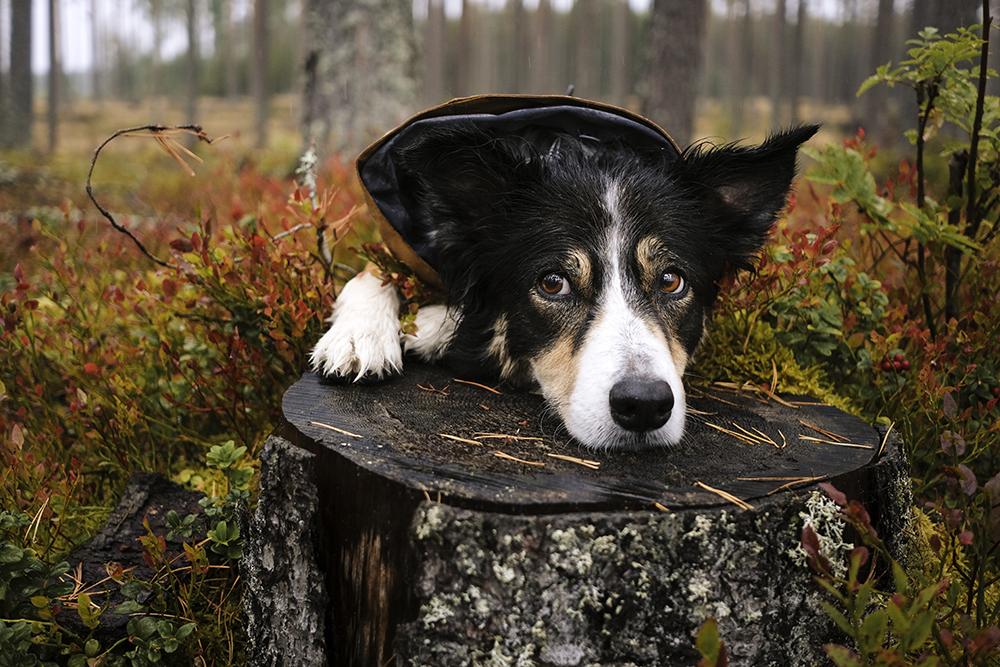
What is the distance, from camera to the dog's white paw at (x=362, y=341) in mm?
2799

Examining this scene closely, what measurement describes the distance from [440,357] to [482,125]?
114 centimetres

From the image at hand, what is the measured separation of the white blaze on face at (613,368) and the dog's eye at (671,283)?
16 centimetres

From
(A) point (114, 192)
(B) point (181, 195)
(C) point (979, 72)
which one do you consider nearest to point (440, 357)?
(C) point (979, 72)

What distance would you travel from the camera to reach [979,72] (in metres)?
3.03

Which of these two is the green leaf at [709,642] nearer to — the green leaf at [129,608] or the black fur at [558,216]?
the black fur at [558,216]

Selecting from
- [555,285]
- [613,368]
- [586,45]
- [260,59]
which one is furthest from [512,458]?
[586,45]

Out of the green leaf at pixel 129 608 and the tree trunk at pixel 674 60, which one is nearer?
the green leaf at pixel 129 608

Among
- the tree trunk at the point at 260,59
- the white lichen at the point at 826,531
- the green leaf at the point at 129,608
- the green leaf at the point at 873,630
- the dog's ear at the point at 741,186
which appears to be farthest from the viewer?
the tree trunk at the point at 260,59

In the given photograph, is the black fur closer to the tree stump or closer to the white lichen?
the tree stump

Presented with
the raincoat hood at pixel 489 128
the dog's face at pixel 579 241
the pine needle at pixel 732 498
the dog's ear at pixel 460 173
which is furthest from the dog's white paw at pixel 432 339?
the pine needle at pixel 732 498

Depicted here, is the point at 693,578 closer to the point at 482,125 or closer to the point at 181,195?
the point at 482,125

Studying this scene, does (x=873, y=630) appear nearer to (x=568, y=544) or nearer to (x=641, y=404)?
(x=568, y=544)

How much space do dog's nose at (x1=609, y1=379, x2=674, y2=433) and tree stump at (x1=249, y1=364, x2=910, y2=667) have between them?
4.5 inches

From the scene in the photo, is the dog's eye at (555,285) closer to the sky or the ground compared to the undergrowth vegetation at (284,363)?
closer to the sky
